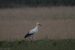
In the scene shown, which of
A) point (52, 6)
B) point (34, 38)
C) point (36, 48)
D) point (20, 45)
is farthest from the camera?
point (52, 6)

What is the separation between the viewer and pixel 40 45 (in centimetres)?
1244

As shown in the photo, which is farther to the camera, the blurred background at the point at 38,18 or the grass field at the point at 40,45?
the blurred background at the point at 38,18

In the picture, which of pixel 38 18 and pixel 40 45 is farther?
pixel 38 18

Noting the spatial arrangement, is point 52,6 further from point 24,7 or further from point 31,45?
point 31,45

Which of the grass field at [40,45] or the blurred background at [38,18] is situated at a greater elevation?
the grass field at [40,45]

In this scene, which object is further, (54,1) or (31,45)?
(54,1)

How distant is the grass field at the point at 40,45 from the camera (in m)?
11.9

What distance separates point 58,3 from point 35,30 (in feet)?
56.1

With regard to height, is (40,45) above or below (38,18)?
above

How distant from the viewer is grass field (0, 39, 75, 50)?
11.9 meters

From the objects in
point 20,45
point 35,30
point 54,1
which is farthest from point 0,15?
point 20,45

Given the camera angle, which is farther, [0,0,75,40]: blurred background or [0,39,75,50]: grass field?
[0,0,75,40]: blurred background

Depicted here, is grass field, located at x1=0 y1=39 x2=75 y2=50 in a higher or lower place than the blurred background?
higher

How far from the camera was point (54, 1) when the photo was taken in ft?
104
